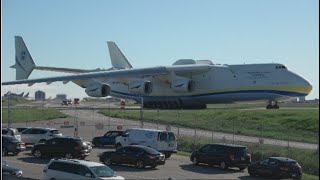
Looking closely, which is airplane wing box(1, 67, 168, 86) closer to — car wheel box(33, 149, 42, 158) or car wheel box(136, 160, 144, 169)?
car wheel box(33, 149, 42, 158)

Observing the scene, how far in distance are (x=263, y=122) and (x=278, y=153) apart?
17946 millimetres

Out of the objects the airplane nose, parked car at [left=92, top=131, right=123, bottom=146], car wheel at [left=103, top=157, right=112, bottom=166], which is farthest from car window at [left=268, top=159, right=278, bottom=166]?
the airplane nose

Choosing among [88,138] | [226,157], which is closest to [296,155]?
[226,157]

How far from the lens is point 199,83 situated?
59719mm

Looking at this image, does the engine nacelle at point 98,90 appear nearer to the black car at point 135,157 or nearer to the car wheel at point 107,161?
the black car at point 135,157

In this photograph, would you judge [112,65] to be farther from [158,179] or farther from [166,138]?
[158,179]

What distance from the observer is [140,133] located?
112 feet

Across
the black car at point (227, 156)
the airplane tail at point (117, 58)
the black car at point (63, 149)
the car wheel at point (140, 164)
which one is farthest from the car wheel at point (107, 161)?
the airplane tail at point (117, 58)

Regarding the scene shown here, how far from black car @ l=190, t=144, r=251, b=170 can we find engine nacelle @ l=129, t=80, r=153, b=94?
2793 cm

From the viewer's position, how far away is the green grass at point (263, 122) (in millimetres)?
44781

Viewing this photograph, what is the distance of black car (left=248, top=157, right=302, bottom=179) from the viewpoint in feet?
86.1

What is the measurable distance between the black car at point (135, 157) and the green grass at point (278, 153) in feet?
26.6

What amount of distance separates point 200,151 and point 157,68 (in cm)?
2862

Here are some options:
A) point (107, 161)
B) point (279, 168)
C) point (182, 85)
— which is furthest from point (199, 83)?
point (279, 168)
